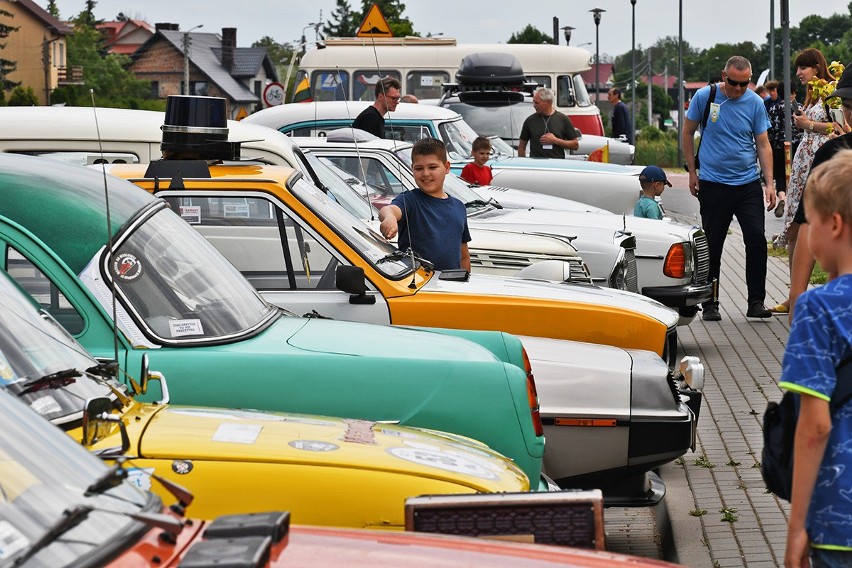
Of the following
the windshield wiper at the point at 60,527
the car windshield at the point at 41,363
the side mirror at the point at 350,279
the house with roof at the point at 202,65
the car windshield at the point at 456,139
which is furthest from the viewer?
the house with roof at the point at 202,65

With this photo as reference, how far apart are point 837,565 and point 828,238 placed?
79 centimetres

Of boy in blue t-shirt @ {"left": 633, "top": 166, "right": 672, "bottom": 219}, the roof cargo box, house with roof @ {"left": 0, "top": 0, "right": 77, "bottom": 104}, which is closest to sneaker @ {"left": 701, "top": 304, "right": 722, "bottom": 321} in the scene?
boy in blue t-shirt @ {"left": 633, "top": 166, "right": 672, "bottom": 219}

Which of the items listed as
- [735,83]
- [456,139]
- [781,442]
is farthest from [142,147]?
[456,139]

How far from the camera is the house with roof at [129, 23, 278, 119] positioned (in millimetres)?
114938

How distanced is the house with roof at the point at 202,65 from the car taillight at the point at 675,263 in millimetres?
103786

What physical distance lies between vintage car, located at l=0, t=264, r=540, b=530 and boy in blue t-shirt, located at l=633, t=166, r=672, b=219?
A: 9.56 metres

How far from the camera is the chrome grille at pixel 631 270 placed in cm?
1063

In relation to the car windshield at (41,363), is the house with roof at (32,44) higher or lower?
higher

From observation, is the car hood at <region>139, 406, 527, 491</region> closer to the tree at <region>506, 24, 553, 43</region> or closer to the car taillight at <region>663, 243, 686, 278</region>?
the car taillight at <region>663, 243, 686, 278</region>

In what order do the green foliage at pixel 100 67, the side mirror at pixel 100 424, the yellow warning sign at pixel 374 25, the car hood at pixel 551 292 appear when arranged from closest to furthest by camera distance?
the side mirror at pixel 100 424
the car hood at pixel 551 292
the yellow warning sign at pixel 374 25
the green foliage at pixel 100 67

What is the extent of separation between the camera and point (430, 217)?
8.03 metres

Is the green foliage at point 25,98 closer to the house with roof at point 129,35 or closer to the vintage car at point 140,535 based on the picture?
the house with roof at point 129,35

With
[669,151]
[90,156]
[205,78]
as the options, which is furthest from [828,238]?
[205,78]

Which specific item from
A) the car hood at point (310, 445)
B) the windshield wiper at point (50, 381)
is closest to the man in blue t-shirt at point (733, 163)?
the car hood at point (310, 445)
